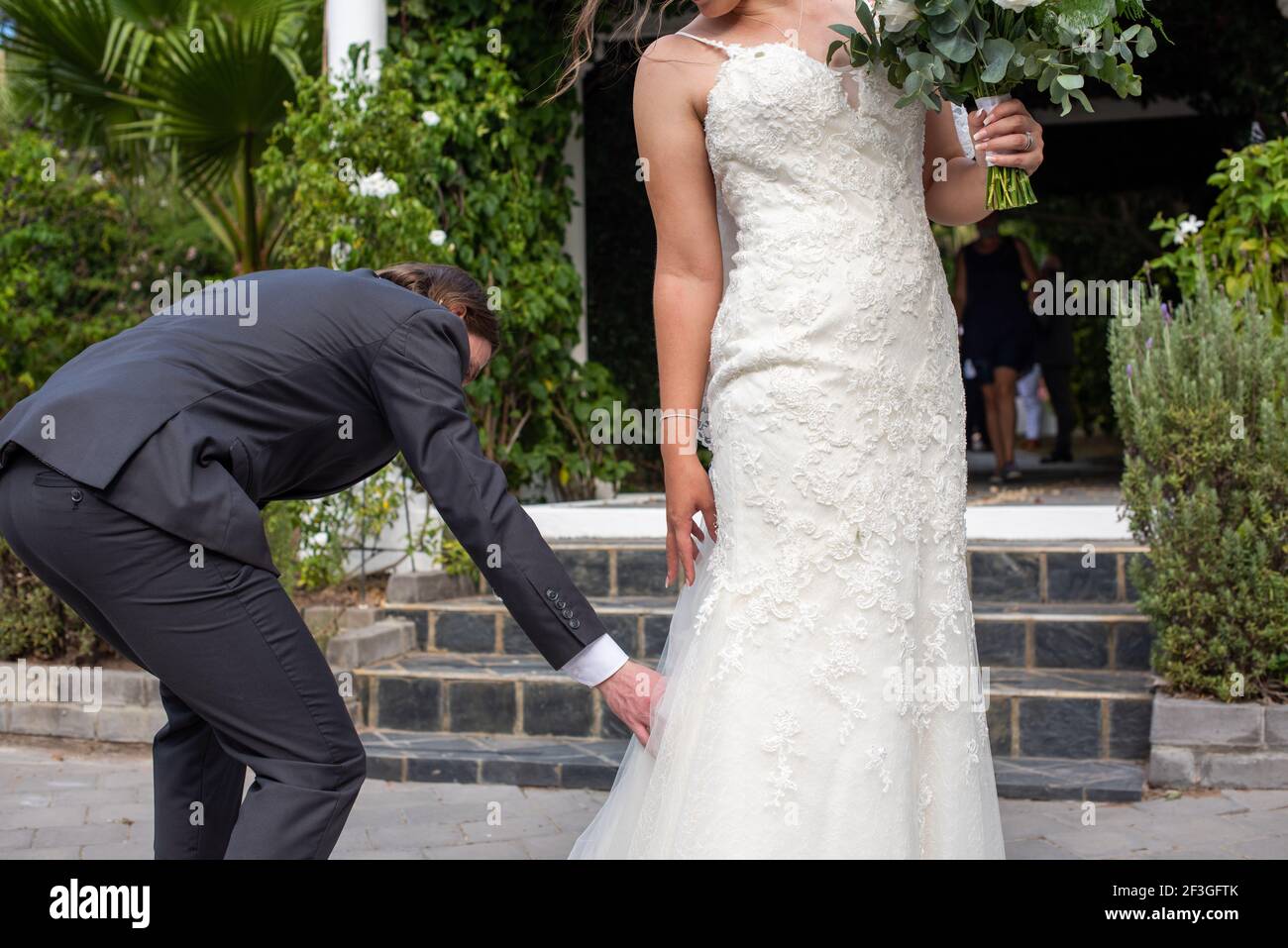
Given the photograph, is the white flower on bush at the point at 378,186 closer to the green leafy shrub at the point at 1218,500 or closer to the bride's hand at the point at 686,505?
the green leafy shrub at the point at 1218,500

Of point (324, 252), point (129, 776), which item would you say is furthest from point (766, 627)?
point (324, 252)

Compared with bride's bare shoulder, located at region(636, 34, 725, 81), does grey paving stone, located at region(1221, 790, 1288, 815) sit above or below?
below

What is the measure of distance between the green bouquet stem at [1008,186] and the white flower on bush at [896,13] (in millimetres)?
335

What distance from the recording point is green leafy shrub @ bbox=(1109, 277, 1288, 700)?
4367 mm

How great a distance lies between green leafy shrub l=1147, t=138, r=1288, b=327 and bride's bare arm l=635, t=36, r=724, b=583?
3.30 metres

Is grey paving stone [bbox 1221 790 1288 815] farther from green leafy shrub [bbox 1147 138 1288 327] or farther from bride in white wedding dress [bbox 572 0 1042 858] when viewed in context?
bride in white wedding dress [bbox 572 0 1042 858]

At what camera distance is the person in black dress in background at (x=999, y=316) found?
9.16 metres

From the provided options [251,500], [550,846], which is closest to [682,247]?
[251,500]

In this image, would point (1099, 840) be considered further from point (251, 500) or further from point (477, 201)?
point (477, 201)

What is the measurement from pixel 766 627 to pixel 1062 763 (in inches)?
104

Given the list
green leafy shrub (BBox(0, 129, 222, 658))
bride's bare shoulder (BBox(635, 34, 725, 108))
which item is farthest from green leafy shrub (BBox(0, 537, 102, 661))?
bride's bare shoulder (BBox(635, 34, 725, 108))

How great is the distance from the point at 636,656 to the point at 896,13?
11.9 feet

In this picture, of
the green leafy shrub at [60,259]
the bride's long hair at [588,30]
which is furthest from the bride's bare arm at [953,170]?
the green leafy shrub at [60,259]

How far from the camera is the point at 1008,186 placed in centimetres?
243
